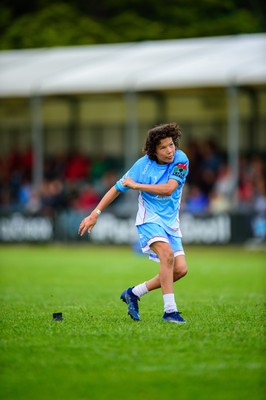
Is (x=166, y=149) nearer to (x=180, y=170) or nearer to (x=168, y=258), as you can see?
(x=180, y=170)

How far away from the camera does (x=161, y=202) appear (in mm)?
8922

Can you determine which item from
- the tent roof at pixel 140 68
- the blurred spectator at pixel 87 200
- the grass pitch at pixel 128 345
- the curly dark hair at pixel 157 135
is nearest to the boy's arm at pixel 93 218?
the curly dark hair at pixel 157 135

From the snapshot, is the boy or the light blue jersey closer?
the boy

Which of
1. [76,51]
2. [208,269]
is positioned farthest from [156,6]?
[208,269]

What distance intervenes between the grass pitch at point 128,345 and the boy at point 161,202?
0.53 metres

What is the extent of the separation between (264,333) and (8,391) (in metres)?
2.85

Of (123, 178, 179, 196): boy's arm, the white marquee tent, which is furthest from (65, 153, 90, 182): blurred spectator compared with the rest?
(123, 178, 179, 196): boy's arm

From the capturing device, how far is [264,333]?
7.84 m

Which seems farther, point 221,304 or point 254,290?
point 254,290

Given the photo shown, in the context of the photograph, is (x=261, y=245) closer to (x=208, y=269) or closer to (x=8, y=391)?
(x=208, y=269)

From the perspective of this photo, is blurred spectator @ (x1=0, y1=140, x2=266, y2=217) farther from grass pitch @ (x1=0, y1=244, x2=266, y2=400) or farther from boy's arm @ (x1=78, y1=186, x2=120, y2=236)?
boy's arm @ (x1=78, y1=186, x2=120, y2=236)

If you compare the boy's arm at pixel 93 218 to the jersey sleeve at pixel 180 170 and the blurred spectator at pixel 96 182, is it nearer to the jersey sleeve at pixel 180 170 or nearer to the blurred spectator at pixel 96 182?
the jersey sleeve at pixel 180 170

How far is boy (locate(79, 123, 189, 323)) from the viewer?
8.69 meters

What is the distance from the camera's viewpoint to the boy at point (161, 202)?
28.5 ft
